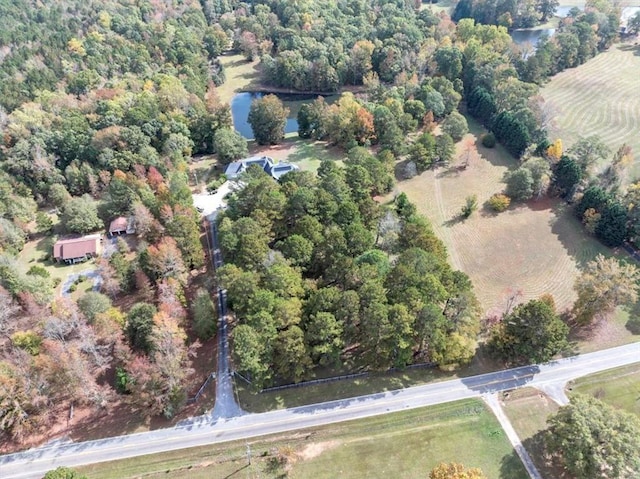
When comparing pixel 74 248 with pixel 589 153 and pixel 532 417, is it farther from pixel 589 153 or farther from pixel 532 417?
pixel 589 153

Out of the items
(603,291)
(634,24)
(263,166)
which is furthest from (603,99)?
(263,166)

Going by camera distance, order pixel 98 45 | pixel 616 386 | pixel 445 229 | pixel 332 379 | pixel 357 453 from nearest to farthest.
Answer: pixel 357 453 < pixel 616 386 < pixel 332 379 < pixel 445 229 < pixel 98 45

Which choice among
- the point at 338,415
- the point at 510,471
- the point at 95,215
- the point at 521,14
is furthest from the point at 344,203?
the point at 521,14

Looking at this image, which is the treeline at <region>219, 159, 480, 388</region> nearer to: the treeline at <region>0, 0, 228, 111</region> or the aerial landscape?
the aerial landscape

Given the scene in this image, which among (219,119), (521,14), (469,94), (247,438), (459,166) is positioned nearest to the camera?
(247,438)

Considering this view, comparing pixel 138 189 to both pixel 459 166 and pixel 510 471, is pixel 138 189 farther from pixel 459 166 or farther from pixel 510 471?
pixel 510 471
